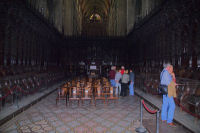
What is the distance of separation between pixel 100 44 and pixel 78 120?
14.4 m

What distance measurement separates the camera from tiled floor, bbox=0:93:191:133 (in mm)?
3838

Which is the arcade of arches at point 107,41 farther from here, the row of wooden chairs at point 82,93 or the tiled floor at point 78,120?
the tiled floor at point 78,120

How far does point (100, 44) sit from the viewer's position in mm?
18359

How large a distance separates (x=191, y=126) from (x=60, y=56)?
15.5m

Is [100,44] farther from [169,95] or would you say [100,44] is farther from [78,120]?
[169,95]

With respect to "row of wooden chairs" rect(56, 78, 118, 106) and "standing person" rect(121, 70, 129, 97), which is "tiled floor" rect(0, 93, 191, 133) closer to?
"row of wooden chairs" rect(56, 78, 118, 106)

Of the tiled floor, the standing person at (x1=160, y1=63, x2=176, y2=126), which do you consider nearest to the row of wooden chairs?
the tiled floor

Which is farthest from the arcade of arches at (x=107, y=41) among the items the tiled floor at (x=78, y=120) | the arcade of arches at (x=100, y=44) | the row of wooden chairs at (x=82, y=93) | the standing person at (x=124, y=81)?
the tiled floor at (x=78, y=120)

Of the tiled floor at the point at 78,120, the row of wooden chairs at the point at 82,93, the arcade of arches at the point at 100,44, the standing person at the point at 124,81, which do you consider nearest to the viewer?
the tiled floor at the point at 78,120

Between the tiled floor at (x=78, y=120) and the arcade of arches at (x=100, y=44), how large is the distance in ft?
7.80

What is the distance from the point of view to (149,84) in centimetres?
813

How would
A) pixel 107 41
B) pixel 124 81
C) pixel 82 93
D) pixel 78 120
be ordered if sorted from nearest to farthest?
pixel 78 120
pixel 82 93
pixel 124 81
pixel 107 41

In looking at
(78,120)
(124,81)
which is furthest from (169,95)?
(124,81)

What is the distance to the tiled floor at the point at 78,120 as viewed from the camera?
3838mm
